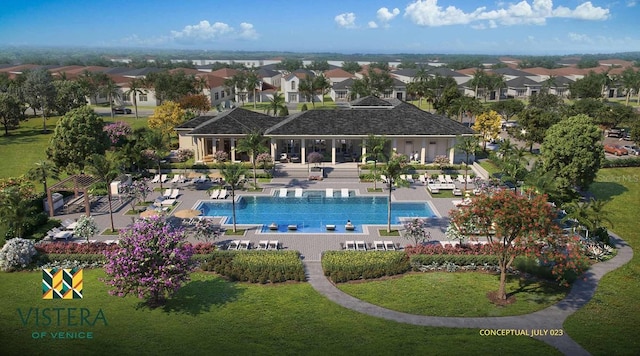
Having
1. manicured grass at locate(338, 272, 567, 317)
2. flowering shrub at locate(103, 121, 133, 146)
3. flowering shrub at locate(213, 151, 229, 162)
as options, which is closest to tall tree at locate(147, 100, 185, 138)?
flowering shrub at locate(103, 121, 133, 146)

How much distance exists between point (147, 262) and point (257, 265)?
614cm

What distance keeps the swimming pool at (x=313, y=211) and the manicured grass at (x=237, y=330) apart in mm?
9700

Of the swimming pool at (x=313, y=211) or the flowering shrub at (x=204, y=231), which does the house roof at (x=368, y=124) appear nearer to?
the swimming pool at (x=313, y=211)

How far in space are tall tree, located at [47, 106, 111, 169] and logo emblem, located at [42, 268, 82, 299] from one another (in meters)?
19.1

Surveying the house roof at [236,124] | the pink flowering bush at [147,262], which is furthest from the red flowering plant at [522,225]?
the house roof at [236,124]

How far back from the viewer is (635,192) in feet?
129

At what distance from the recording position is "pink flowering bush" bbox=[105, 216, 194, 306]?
783 inches

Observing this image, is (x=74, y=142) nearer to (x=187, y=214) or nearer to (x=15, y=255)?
(x=187, y=214)

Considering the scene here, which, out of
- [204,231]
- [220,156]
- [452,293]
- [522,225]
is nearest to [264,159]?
[220,156]

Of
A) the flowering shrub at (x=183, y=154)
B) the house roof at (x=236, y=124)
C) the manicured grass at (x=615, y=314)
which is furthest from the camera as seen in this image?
the house roof at (x=236, y=124)

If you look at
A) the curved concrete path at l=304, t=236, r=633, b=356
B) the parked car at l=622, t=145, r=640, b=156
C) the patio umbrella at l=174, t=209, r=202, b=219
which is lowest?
the curved concrete path at l=304, t=236, r=633, b=356

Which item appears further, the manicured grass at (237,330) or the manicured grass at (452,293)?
the manicured grass at (452,293)

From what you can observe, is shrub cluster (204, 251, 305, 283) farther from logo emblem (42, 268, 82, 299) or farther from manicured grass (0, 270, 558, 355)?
logo emblem (42, 268, 82, 299)

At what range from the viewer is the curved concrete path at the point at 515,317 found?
1912 centimetres
